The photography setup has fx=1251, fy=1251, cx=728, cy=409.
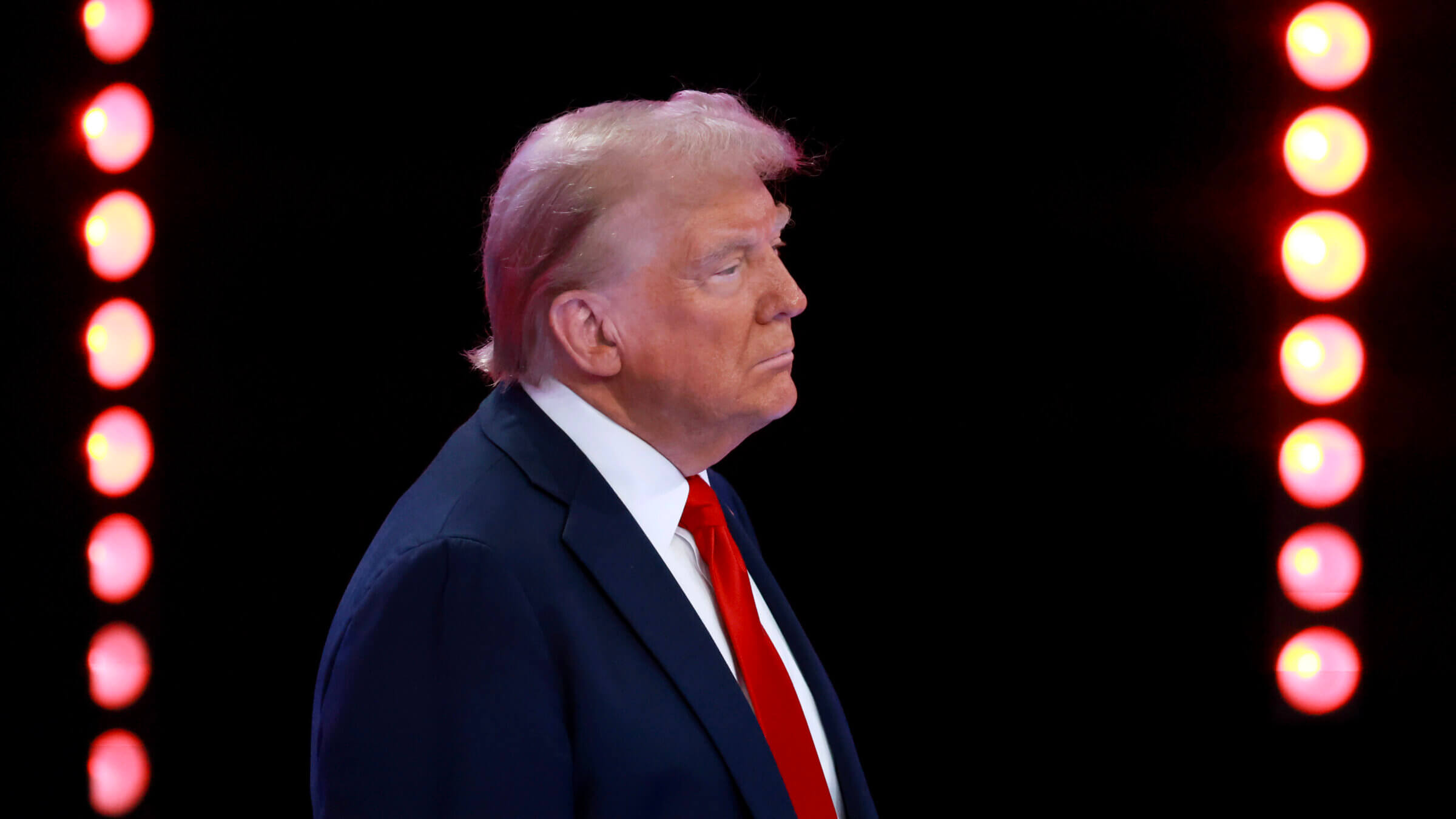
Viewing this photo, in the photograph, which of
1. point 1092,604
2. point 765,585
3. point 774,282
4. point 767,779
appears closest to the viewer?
point 767,779

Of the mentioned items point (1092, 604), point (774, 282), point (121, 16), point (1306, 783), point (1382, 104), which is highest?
point (121, 16)

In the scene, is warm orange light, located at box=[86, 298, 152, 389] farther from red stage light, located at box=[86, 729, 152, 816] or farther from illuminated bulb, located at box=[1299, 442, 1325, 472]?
illuminated bulb, located at box=[1299, 442, 1325, 472]

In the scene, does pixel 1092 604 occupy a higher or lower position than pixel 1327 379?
lower

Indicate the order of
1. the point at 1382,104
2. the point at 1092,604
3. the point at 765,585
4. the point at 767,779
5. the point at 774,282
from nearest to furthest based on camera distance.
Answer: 1. the point at 767,779
2. the point at 774,282
3. the point at 765,585
4. the point at 1382,104
5. the point at 1092,604

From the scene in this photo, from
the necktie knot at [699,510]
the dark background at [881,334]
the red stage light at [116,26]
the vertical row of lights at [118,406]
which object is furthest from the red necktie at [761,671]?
the red stage light at [116,26]

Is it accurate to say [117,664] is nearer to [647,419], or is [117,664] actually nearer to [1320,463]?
[647,419]

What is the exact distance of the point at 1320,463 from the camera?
200 cm

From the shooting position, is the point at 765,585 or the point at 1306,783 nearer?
the point at 765,585

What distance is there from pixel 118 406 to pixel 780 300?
140 cm

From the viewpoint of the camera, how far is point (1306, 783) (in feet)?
6.72

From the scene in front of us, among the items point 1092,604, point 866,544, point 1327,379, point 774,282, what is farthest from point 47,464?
point 1327,379

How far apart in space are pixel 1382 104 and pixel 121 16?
1.99 metres

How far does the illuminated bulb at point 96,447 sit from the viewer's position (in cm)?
A: 204

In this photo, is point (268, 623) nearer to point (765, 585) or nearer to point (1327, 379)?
point (765, 585)
